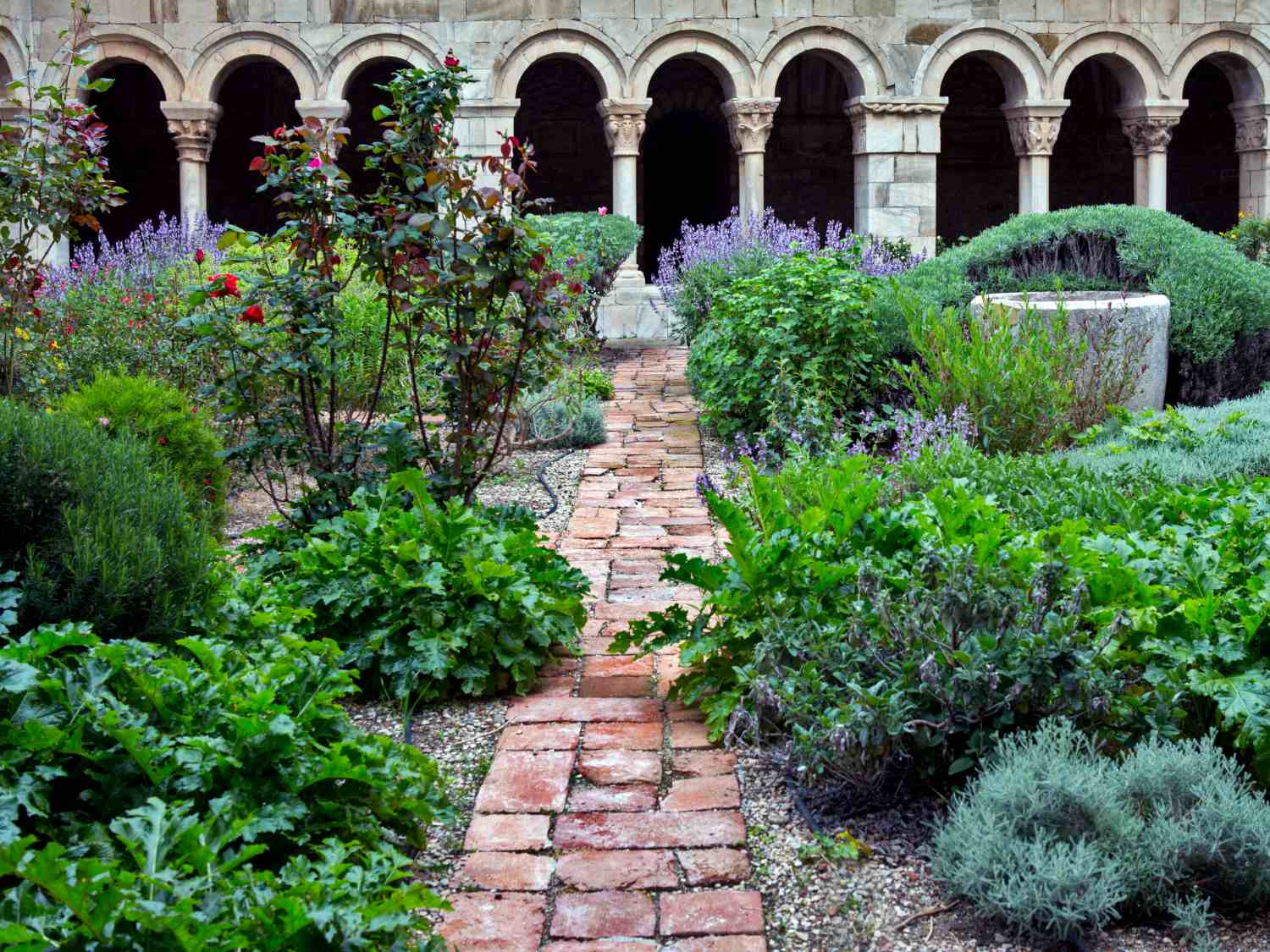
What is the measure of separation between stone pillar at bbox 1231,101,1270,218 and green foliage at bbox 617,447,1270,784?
39.4ft

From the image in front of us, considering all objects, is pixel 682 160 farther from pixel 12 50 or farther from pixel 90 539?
pixel 90 539

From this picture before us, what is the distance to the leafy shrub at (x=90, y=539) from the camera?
2.94 m

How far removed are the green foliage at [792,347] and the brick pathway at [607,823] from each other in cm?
232

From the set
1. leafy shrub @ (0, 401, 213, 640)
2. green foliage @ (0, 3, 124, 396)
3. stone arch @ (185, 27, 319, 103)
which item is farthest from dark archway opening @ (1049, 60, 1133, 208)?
leafy shrub @ (0, 401, 213, 640)

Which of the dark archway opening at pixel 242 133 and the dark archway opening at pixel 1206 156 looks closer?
the dark archway opening at pixel 242 133

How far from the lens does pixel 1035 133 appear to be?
1395 centimetres

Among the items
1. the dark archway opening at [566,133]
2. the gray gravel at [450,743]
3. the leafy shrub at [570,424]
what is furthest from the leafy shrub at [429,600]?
the dark archway opening at [566,133]

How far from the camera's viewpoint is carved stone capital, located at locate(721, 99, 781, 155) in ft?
44.4

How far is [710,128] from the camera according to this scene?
17.3 metres

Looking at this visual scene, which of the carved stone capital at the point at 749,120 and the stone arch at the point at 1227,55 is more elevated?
the stone arch at the point at 1227,55

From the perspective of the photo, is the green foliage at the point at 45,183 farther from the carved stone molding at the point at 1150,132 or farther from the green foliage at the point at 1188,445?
the carved stone molding at the point at 1150,132

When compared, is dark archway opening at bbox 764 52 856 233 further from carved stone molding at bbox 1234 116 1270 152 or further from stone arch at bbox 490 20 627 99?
carved stone molding at bbox 1234 116 1270 152

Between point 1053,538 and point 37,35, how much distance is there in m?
12.3

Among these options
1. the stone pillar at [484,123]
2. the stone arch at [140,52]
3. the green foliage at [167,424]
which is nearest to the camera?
the green foliage at [167,424]
